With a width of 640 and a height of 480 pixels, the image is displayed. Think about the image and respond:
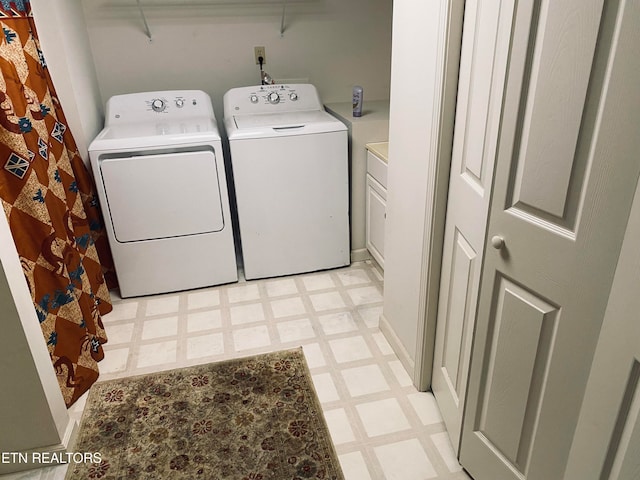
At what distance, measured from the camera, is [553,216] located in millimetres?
1039

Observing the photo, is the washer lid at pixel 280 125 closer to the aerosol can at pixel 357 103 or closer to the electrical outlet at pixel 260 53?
the aerosol can at pixel 357 103

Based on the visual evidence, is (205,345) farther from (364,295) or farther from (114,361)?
(364,295)

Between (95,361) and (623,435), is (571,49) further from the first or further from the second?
(95,361)

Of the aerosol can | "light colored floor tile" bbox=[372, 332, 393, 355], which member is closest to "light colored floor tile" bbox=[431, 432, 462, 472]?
"light colored floor tile" bbox=[372, 332, 393, 355]

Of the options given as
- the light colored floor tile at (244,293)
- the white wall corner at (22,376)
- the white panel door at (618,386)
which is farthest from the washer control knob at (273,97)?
the white panel door at (618,386)

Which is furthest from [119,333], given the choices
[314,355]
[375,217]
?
[375,217]

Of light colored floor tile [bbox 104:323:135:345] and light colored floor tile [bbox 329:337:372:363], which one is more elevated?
light colored floor tile [bbox 329:337:372:363]

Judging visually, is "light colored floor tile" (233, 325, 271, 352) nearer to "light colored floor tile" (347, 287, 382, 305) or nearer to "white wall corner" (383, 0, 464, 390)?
"light colored floor tile" (347, 287, 382, 305)

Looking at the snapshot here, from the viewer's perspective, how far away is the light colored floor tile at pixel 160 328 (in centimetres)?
233

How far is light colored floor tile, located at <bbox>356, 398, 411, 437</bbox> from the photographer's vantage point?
1.75 m

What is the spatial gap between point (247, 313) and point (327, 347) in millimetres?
516

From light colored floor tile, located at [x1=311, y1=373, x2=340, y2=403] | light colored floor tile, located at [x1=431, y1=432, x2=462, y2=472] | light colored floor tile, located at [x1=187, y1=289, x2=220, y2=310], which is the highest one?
light colored floor tile, located at [x1=431, y1=432, x2=462, y2=472]

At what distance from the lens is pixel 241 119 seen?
2732mm

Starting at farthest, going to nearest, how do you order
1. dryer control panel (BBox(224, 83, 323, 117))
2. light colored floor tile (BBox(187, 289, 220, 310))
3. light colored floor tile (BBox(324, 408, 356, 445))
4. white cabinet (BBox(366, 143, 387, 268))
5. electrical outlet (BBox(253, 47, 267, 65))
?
electrical outlet (BBox(253, 47, 267, 65)), dryer control panel (BBox(224, 83, 323, 117)), light colored floor tile (BBox(187, 289, 220, 310)), white cabinet (BBox(366, 143, 387, 268)), light colored floor tile (BBox(324, 408, 356, 445))
